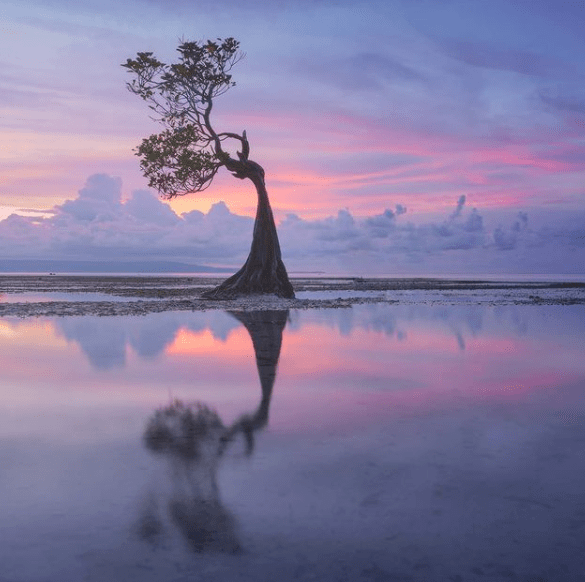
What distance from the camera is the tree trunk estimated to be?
40.8 meters

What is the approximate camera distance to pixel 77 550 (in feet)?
15.1

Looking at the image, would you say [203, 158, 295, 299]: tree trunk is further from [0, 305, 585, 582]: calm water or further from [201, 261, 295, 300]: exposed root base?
[0, 305, 585, 582]: calm water

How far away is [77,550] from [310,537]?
169 centimetres

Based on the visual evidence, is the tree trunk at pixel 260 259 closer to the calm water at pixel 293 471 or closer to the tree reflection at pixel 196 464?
the calm water at pixel 293 471

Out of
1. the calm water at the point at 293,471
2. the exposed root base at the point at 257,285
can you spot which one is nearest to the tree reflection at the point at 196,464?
the calm water at the point at 293,471

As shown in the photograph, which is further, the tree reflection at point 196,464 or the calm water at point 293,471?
the tree reflection at point 196,464

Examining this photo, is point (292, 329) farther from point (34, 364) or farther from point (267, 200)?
point (267, 200)

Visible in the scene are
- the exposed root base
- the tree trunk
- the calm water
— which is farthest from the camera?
the tree trunk

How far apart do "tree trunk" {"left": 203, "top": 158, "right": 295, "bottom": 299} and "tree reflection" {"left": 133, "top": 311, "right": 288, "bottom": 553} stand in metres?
28.2

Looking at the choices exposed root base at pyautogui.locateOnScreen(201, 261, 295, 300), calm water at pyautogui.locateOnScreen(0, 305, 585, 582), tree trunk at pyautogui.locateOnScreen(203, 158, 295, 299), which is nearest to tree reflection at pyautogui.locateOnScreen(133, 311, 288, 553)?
calm water at pyautogui.locateOnScreen(0, 305, 585, 582)

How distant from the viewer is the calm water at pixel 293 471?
177 inches

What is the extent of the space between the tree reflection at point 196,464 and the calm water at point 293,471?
0.08ft

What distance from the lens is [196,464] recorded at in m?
6.70

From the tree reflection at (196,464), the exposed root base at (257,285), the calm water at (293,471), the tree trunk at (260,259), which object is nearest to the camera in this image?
the calm water at (293,471)
